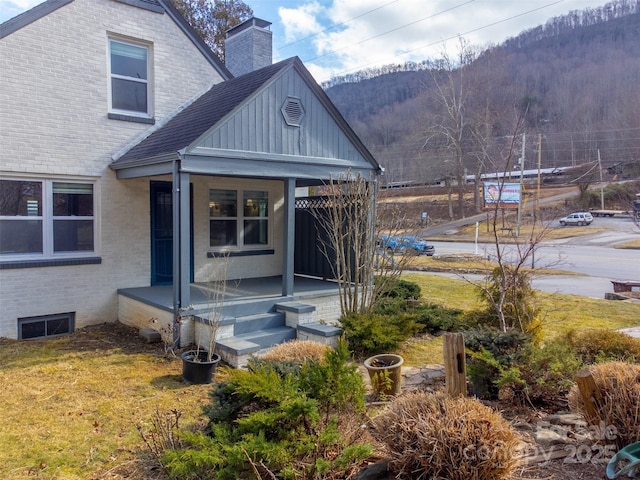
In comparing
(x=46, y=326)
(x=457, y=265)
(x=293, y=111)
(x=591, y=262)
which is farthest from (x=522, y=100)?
(x=46, y=326)

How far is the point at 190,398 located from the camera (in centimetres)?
528

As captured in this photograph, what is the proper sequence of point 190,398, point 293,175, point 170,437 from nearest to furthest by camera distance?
1. point 170,437
2. point 190,398
3. point 293,175

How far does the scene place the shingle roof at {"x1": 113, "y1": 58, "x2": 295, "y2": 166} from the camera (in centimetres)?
765

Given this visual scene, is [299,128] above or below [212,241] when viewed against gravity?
above

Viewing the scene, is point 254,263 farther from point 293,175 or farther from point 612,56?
point 612,56

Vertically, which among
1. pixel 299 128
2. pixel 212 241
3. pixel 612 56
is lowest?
pixel 212 241

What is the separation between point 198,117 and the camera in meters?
8.45

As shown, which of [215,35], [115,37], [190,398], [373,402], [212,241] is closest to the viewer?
[373,402]

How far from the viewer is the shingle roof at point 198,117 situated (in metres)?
7.65

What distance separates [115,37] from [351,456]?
897cm

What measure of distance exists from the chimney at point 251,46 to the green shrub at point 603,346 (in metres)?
9.37

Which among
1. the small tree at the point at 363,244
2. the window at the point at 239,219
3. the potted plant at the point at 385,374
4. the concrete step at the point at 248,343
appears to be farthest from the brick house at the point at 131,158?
the potted plant at the point at 385,374

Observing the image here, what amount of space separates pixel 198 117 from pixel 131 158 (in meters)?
1.39

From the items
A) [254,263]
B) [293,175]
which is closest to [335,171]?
[293,175]
